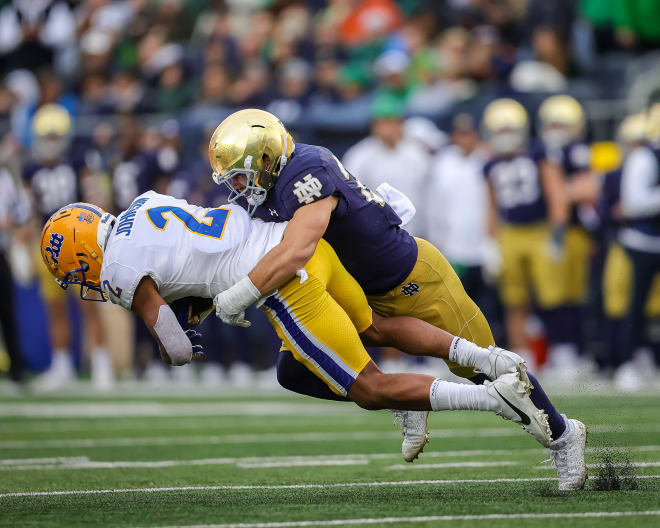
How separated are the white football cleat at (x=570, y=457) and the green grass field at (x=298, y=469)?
0.23 feet

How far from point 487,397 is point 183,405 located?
15.9 feet

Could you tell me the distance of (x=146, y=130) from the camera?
493 inches

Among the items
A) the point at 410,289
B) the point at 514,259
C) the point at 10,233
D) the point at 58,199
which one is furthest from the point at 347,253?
the point at 10,233

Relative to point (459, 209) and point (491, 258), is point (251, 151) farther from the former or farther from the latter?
point (459, 209)

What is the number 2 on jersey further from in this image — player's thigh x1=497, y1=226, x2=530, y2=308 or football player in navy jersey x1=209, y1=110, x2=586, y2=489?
player's thigh x1=497, y1=226, x2=530, y2=308

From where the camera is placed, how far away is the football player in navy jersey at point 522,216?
32.3 feet

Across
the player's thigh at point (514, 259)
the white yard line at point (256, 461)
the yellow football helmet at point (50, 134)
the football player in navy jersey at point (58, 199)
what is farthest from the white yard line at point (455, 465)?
the yellow football helmet at point (50, 134)

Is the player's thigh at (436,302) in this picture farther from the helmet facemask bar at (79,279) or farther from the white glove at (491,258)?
the white glove at (491,258)

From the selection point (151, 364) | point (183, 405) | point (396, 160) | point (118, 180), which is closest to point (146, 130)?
point (118, 180)

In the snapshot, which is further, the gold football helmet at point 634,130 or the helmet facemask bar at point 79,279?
the gold football helmet at point 634,130

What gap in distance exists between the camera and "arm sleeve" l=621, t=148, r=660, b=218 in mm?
8867

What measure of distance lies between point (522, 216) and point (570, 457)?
18.1 feet

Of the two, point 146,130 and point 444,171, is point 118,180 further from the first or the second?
point 444,171

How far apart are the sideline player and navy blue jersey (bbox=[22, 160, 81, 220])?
6.13 metres
